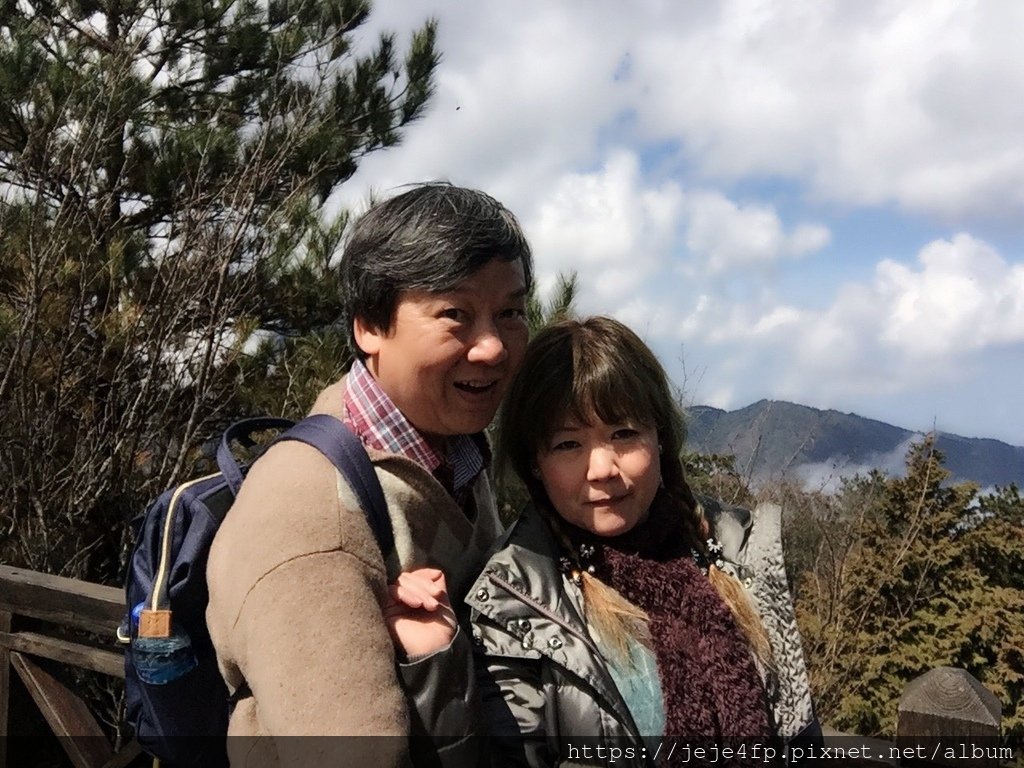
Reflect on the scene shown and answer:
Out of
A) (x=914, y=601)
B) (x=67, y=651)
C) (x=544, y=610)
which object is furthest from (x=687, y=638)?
(x=914, y=601)

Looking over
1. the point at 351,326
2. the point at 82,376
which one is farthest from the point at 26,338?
the point at 351,326

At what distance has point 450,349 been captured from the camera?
1362 mm

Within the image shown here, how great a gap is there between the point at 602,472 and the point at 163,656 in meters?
0.72

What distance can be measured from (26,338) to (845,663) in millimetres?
4571

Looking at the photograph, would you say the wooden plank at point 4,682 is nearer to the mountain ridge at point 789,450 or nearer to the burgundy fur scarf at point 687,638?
the burgundy fur scarf at point 687,638

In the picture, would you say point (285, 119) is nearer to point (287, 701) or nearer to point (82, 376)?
point (82, 376)

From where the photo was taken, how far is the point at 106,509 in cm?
399

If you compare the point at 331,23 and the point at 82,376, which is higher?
Answer: the point at 331,23

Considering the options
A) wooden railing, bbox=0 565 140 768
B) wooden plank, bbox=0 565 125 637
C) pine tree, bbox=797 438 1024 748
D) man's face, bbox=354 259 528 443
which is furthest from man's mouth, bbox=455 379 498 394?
pine tree, bbox=797 438 1024 748

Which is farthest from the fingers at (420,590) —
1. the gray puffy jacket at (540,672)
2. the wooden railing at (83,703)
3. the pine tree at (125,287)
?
the pine tree at (125,287)

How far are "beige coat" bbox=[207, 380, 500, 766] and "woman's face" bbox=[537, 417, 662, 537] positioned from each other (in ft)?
1.00

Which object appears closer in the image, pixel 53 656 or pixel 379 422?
pixel 379 422

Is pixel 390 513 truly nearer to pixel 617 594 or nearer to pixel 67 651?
pixel 617 594

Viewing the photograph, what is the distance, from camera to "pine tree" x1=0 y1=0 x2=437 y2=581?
374 centimetres
